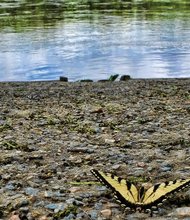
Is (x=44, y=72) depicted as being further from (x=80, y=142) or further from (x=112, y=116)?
(x=80, y=142)

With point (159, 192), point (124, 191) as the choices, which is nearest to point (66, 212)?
point (124, 191)

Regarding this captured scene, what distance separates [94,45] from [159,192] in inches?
1887

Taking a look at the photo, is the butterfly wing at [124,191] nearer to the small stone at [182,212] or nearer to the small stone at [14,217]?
the small stone at [182,212]

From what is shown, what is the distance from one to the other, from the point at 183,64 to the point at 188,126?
101 ft

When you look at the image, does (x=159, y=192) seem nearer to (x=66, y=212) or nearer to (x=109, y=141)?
(x=66, y=212)

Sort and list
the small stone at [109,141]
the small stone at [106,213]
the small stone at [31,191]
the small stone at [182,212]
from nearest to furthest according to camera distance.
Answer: the small stone at [182,212] → the small stone at [106,213] → the small stone at [31,191] → the small stone at [109,141]

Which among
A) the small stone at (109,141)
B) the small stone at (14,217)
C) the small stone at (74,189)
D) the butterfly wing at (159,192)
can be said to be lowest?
the small stone at (109,141)

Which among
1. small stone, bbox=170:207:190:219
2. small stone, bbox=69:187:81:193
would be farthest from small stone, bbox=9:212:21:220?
small stone, bbox=170:207:190:219

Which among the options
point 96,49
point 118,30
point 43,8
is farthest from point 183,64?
point 43,8

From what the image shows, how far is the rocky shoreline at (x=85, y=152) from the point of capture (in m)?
7.38

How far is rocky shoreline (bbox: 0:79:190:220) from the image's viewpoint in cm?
738

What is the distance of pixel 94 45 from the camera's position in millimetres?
54406

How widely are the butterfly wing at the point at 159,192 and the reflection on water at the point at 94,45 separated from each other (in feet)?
103

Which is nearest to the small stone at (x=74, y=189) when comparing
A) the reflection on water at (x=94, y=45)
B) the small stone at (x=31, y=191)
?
the small stone at (x=31, y=191)
